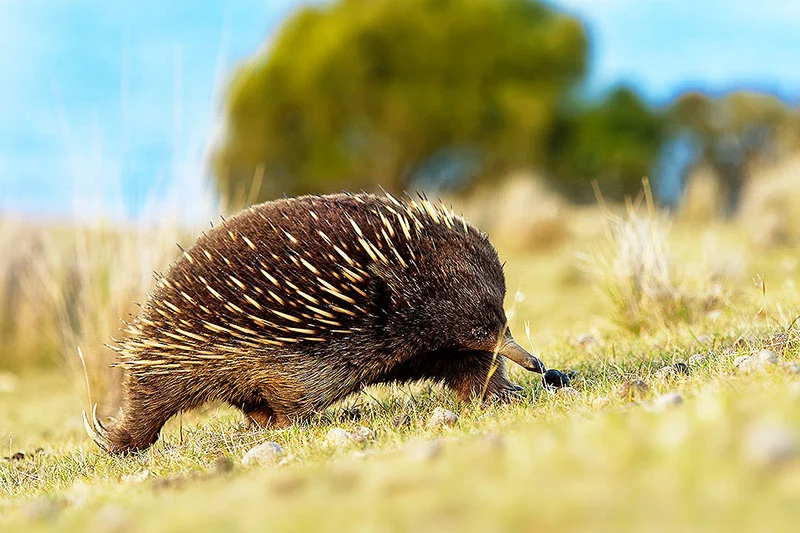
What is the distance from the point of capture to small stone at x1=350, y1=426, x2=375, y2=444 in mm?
4199

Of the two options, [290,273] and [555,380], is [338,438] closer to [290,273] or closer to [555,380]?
[290,273]

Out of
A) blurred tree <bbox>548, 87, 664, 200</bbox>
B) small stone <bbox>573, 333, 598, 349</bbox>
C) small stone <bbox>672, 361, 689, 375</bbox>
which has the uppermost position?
small stone <bbox>672, 361, 689, 375</bbox>

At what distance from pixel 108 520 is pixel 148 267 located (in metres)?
5.99

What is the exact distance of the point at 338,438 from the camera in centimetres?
423

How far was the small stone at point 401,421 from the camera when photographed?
4.56 meters

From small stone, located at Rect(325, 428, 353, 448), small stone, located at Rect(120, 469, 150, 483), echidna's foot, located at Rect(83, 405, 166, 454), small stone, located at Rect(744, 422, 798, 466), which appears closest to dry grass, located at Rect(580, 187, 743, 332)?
small stone, located at Rect(325, 428, 353, 448)

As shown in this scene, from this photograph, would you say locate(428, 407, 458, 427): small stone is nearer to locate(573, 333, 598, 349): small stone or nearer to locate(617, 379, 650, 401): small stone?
locate(617, 379, 650, 401): small stone

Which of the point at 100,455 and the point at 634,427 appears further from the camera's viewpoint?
the point at 100,455

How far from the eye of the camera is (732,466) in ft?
7.14

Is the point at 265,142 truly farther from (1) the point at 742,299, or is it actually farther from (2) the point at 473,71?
(1) the point at 742,299

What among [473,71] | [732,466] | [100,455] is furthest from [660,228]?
[473,71]

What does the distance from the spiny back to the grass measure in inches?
22.7

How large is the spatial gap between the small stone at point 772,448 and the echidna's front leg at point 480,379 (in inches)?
117

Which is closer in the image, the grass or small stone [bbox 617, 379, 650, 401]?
the grass
